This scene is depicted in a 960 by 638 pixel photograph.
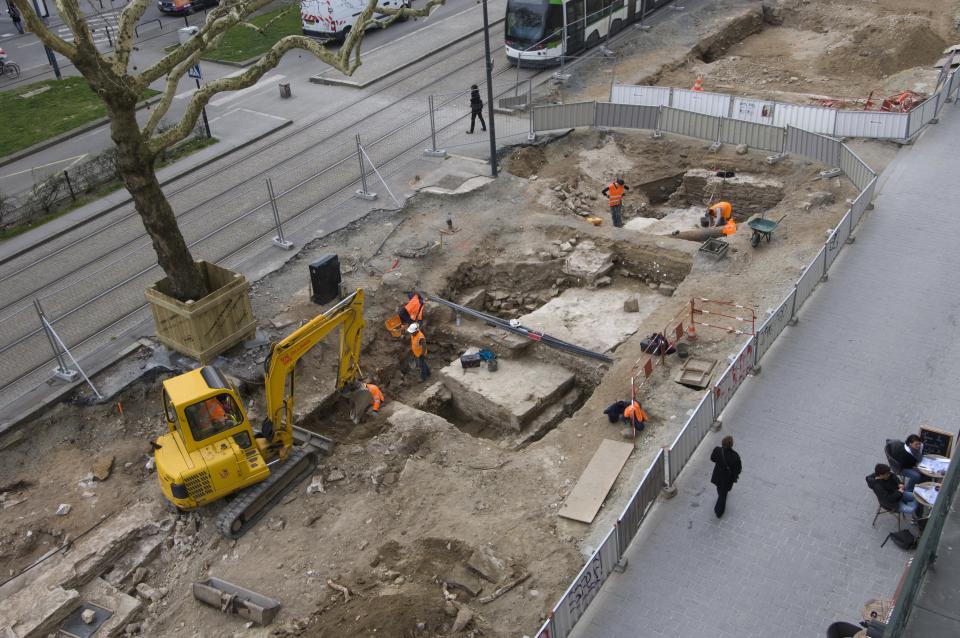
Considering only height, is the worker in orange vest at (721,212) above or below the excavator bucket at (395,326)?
above

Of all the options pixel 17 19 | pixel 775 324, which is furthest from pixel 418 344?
pixel 17 19

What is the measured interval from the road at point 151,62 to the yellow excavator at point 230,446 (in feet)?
50.3

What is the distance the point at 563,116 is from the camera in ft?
81.4

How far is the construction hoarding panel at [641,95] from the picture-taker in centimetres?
2495

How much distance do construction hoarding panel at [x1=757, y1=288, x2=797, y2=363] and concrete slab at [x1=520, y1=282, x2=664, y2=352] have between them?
2898 millimetres

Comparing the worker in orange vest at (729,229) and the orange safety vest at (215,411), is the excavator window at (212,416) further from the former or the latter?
the worker in orange vest at (729,229)

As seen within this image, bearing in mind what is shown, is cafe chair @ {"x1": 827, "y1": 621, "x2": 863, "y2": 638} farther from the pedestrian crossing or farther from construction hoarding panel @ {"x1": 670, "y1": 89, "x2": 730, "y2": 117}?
the pedestrian crossing

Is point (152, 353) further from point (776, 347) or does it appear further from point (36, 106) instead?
point (36, 106)

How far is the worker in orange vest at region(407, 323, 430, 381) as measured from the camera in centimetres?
1739

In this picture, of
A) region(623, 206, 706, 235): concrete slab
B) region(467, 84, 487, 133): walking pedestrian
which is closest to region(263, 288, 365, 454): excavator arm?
region(623, 206, 706, 235): concrete slab

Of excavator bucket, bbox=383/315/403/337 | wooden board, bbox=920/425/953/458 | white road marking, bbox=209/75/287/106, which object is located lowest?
excavator bucket, bbox=383/315/403/337

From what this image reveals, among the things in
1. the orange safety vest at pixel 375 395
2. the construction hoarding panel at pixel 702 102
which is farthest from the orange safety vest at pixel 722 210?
the orange safety vest at pixel 375 395

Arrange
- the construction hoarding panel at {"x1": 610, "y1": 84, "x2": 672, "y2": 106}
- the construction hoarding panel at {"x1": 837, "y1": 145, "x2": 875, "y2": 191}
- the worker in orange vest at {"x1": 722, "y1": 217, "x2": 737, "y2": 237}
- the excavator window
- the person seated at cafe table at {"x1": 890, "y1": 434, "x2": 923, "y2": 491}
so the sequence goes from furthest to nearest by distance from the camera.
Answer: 1. the construction hoarding panel at {"x1": 610, "y1": 84, "x2": 672, "y2": 106}
2. the worker in orange vest at {"x1": 722, "y1": 217, "x2": 737, "y2": 237}
3. the construction hoarding panel at {"x1": 837, "y1": 145, "x2": 875, "y2": 191}
4. the excavator window
5. the person seated at cafe table at {"x1": 890, "y1": 434, "x2": 923, "y2": 491}

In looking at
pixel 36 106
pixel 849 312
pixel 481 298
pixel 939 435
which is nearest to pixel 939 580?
pixel 939 435
